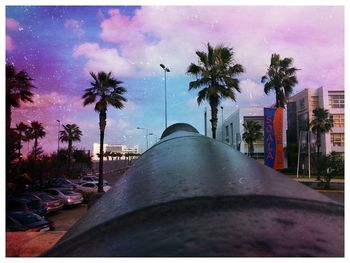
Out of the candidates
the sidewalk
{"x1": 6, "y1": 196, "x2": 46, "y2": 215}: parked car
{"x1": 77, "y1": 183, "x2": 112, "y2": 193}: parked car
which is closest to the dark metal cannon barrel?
the sidewalk

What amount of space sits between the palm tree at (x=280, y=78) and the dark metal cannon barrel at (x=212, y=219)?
2936 centimetres

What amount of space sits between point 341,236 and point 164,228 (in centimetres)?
52

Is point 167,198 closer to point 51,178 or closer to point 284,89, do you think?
point 284,89

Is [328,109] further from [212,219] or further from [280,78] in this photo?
[212,219]

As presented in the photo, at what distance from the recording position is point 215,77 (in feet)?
74.7

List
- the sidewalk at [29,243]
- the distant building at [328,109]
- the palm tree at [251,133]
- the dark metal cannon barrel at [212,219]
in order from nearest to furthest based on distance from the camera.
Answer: the dark metal cannon barrel at [212,219], the sidewalk at [29,243], the distant building at [328,109], the palm tree at [251,133]

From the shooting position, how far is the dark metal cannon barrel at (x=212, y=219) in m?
0.98

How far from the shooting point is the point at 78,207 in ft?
77.3

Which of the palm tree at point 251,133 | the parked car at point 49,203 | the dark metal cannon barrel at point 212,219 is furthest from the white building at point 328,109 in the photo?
the dark metal cannon barrel at point 212,219

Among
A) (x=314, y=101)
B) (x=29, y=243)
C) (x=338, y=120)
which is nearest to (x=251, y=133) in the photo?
(x=314, y=101)

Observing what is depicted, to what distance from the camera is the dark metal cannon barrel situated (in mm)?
980

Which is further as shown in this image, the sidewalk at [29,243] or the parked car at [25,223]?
the parked car at [25,223]

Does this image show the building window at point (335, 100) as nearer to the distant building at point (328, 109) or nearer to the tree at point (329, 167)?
the distant building at point (328, 109)

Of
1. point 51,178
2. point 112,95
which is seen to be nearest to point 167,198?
point 112,95
